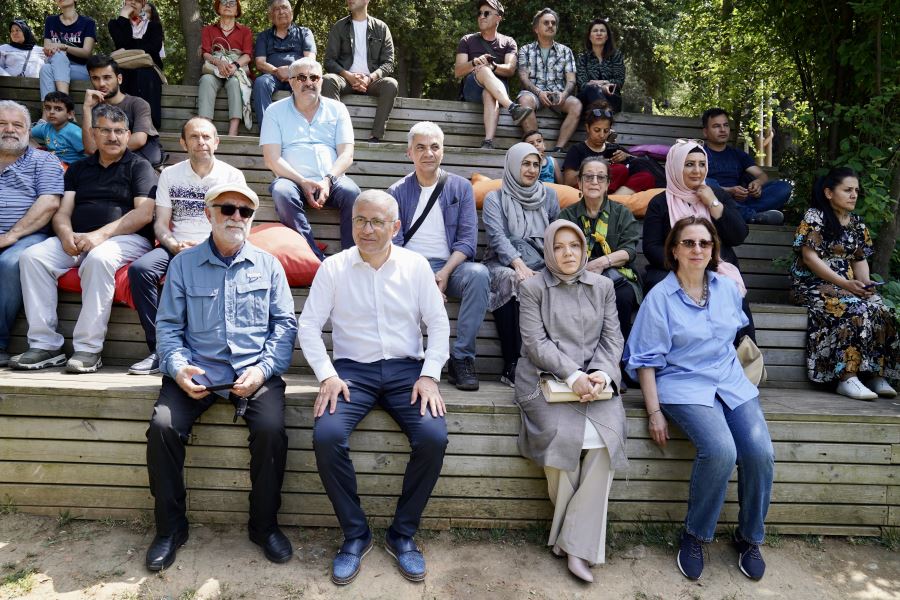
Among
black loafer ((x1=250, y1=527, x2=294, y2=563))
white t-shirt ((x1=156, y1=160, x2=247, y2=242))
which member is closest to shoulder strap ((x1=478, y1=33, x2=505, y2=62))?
white t-shirt ((x1=156, y1=160, x2=247, y2=242))

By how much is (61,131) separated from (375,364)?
371cm

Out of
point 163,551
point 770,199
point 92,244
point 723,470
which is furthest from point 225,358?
point 770,199

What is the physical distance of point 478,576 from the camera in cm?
281

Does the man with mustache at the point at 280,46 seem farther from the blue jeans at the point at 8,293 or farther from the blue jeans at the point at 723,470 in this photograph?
the blue jeans at the point at 723,470

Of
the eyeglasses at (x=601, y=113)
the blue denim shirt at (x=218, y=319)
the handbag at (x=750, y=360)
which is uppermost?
the eyeglasses at (x=601, y=113)

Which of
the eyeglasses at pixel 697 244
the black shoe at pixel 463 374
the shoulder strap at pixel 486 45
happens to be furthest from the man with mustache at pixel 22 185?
the shoulder strap at pixel 486 45

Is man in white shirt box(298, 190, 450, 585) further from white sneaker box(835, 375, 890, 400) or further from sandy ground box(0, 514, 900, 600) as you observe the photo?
white sneaker box(835, 375, 890, 400)

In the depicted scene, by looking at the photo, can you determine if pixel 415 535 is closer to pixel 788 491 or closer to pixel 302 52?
pixel 788 491

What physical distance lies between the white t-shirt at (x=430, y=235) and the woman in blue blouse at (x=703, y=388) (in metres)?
1.28

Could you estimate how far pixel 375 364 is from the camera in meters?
3.04

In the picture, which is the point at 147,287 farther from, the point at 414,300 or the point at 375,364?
the point at 414,300

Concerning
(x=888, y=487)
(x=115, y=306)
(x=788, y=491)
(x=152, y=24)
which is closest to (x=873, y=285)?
(x=888, y=487)

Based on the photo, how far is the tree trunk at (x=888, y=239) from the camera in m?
4.04

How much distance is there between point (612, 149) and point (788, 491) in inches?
131
